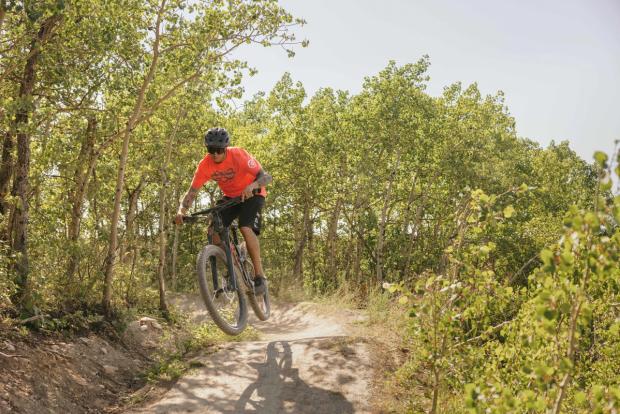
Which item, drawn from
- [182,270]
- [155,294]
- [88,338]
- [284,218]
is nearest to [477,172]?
[284,218]

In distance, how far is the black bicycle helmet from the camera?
22.3 feet

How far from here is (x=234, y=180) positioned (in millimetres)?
7250

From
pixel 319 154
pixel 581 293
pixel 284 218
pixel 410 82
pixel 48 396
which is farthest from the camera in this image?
pixel 284 218

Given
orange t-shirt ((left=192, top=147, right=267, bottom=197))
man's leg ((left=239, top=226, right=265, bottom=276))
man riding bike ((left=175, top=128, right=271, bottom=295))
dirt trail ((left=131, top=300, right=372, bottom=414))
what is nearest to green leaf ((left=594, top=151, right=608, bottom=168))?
dirt trail ((left=131, top=300, right=372, bottom=414))

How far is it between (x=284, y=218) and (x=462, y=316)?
26.7 meters

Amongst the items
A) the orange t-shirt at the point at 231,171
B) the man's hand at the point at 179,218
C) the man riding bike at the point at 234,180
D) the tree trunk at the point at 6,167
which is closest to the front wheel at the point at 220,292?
the man riding bike at the point at 234,180

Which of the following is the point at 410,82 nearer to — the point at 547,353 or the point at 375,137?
the point at 375,137

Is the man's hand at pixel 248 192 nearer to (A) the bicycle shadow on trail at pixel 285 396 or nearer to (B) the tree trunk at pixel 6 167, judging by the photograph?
(A) the bicycle shadow on trail at pixel 285 396

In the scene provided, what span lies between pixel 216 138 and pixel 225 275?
193 cm

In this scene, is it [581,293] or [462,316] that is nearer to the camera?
[581,293]

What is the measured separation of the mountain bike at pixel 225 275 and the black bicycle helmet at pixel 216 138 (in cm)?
72

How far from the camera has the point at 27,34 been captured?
254 inches

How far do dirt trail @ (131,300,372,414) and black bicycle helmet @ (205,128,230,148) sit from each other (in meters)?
2.73

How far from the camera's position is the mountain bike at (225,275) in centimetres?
704
